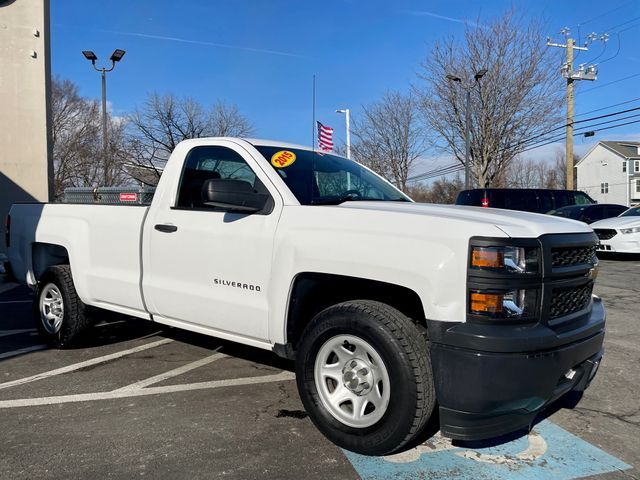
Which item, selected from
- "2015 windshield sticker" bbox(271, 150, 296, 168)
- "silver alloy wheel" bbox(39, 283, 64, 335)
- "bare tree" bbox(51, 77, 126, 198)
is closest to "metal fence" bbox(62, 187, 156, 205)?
"silver alloy wheel" bbox(39, 283, 64, 335)

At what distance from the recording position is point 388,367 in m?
2.82

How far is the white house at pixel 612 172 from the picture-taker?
188 feet

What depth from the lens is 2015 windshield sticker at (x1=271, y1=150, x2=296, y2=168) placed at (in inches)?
152

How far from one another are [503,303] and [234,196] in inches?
69.0

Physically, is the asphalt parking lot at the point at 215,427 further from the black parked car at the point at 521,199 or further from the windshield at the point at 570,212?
the black parked car at the point at 521,199

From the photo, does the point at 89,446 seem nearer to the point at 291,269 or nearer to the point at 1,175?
the point at 291,269

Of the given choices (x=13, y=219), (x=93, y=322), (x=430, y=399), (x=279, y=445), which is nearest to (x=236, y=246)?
(x=279, y=445)

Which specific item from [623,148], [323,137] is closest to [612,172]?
[623,148]

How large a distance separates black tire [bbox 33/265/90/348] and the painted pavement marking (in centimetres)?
115

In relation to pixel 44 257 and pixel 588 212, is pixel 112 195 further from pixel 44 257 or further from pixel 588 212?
pixel 588 212

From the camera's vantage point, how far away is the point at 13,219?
5820mm

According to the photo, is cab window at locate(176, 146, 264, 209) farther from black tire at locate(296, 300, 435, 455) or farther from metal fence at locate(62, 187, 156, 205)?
black tire at locate(296, 300, 435, 455)

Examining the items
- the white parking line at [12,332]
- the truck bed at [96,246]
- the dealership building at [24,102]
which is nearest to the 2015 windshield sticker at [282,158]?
the truck bed at [96,246]

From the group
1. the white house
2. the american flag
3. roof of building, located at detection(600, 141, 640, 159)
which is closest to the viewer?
the american flag
